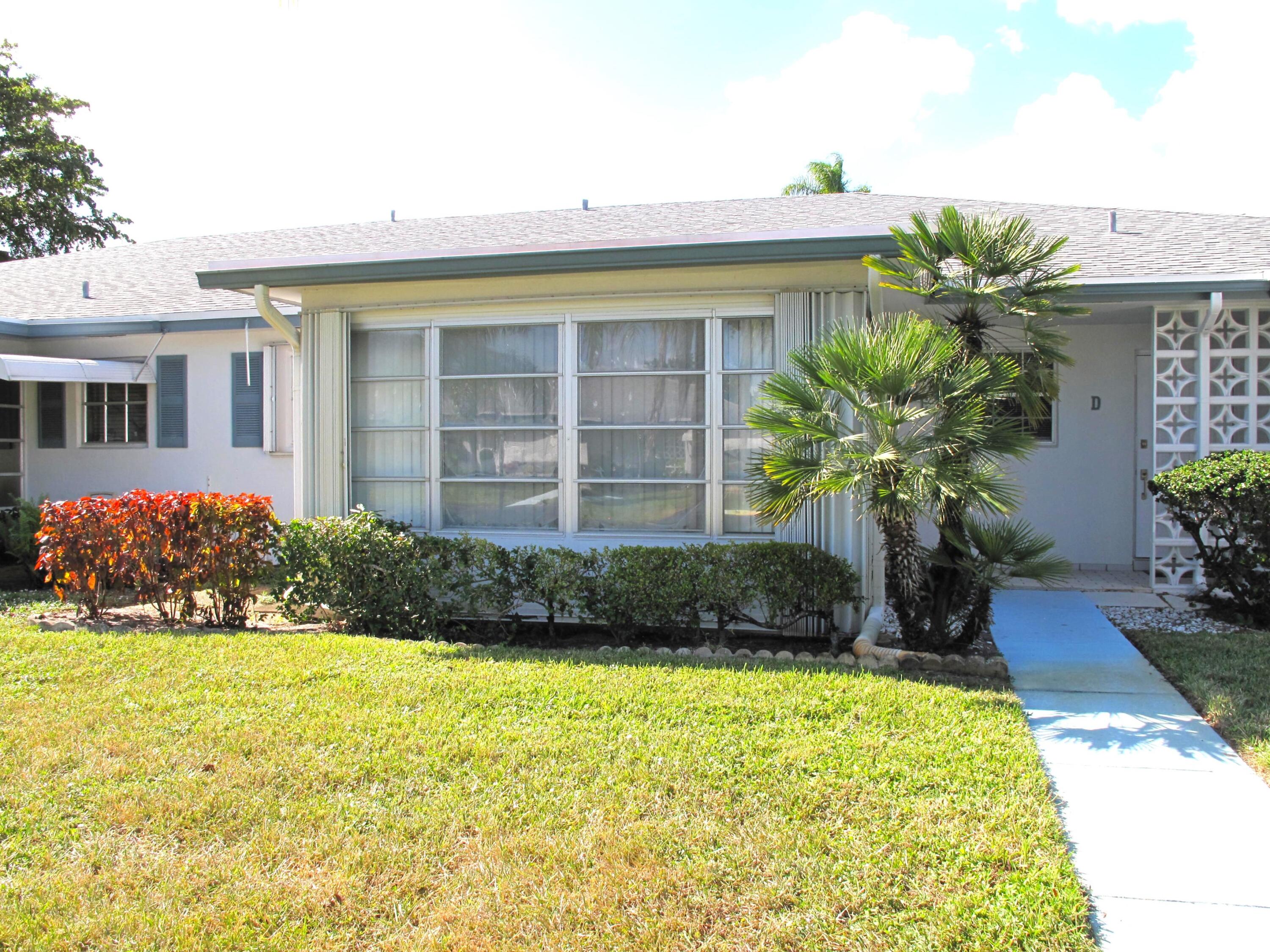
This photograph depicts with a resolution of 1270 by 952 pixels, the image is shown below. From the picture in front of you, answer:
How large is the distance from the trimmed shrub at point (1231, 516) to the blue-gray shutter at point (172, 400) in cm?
1082

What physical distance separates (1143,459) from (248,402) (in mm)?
A: 10386

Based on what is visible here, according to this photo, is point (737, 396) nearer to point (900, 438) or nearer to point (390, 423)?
point (900, 438)

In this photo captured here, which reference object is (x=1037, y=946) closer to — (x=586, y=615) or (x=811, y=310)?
(x=586, y=615)

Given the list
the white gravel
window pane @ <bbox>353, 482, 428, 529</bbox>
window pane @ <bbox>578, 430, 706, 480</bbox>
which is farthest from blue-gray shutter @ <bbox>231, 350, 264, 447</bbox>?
the white gravel

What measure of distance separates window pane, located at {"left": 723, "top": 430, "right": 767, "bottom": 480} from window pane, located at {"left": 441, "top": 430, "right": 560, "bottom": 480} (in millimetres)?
1407

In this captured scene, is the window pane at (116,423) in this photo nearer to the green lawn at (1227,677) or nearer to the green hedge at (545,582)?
the green hedge at (545,582)

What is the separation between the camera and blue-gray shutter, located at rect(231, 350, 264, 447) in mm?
11383

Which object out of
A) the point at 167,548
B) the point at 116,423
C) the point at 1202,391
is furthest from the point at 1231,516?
the point at 116,423

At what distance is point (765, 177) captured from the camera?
102 feet

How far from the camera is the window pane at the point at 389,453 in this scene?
8141mm

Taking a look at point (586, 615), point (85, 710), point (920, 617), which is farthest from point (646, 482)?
point (85, 710)

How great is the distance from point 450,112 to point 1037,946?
10.0m

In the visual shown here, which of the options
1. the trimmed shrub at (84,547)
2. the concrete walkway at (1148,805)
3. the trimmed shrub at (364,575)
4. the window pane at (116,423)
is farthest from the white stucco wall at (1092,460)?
the window pane at (116,423)

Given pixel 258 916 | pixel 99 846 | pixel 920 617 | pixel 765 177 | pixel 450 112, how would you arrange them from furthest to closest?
pixel 765 177, pixel 450 112, pixel 920 617, pixel 99 846, pixel 258 916
